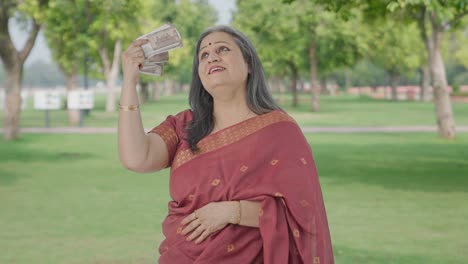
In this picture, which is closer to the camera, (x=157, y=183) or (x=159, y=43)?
(x=159, y=43)

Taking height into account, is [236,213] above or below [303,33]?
below

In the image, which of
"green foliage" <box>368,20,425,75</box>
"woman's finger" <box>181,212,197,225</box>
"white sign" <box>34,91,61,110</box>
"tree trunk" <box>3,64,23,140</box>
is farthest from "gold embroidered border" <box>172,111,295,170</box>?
"green foliage" <box>368,20,425,75</box>

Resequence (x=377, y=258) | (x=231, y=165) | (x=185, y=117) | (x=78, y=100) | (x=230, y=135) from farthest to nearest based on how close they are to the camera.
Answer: (x=78, y=100) → (x=377, y=258) → (x=185, y=117) → (x=230, y=135) → (x=231, y=165)

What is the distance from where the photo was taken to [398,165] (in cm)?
1562

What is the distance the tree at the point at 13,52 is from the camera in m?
22.1

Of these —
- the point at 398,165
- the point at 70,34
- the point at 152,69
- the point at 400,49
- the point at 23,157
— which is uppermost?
the point at 400,49

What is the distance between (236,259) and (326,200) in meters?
7.90

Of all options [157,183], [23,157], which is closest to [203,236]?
[157,183]

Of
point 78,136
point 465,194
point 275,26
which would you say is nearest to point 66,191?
point 465,194

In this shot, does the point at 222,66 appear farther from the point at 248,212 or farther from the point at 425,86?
the point at 425,86

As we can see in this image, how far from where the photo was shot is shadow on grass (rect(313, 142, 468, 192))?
42.9ft

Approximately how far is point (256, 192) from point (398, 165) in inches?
494

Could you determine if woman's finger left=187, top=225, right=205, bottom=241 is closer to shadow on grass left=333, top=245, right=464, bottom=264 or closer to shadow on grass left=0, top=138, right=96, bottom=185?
shadow on grass left=333, top=245, right=464, bottom=264

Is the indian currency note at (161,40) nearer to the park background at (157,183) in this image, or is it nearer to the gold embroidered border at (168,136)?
the gold embroidered border at (168,136)
